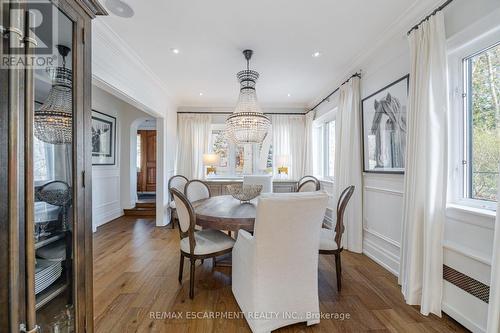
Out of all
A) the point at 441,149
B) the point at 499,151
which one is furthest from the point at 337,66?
the point at 499,151

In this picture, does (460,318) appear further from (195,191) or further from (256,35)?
(256,35)

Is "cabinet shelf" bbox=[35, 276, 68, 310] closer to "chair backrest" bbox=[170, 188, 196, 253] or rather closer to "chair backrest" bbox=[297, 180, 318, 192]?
"chair backrest" bbox=[170, 188, 196, 253]

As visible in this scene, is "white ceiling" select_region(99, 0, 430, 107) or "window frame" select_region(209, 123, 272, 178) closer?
"white ceiling" select_region(99, 0, 430, 107)

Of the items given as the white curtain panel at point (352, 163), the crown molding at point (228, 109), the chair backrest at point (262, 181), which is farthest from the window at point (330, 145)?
the chair backrest at point (262, 181)

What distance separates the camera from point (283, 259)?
A: 5.17ft

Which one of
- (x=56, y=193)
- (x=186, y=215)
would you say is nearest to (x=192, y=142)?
(x=186, y=215)

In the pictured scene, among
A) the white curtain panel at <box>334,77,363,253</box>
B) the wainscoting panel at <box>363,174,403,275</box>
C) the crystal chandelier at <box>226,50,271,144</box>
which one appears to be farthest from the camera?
the white curtain panel at <box>334,77,363,253</box>

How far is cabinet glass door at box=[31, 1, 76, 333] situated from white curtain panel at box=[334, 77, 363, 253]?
120 inches

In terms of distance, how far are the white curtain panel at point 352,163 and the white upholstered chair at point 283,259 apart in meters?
1.74

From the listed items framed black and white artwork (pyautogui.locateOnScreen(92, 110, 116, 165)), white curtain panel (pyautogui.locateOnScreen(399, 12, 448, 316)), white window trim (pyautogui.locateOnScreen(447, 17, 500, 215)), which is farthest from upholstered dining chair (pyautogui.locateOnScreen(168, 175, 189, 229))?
white window trim (pyautogui.locateOnScreen(447, 17, 500, 215))

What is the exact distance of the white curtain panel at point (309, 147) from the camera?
5082 mm

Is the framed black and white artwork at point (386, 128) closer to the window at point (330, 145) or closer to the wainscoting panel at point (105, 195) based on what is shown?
the window at point (330, 145)

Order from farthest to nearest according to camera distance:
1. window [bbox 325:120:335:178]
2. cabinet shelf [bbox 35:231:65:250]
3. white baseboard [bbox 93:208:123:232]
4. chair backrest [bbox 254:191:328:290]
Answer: window [bbox 325:120:335:178] → white baseboard [bbox 93:208:123:232] → chair backrest [bbox 254:191:328:290] → cabinet shelf [bbox 35:231:65:250]

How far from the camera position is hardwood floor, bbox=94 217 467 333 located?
172 centimetres
